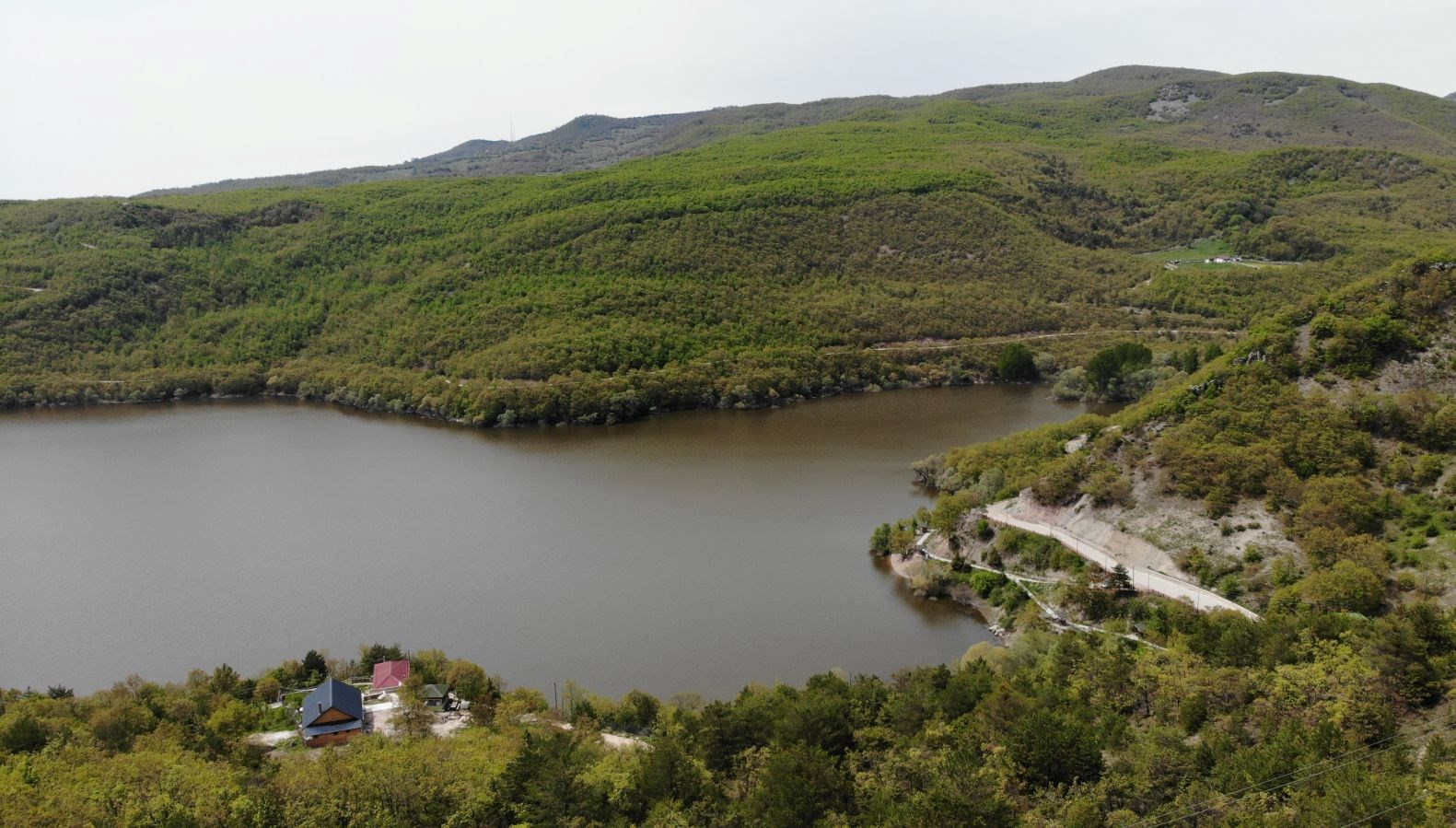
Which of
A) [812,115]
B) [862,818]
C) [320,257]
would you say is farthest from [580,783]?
[812,115]

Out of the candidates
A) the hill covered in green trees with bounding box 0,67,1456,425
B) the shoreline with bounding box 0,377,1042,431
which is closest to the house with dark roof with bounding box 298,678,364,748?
the shoreline with bounding box 0,377,1042,431

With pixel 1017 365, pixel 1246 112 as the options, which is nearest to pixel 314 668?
pixel 1017 365

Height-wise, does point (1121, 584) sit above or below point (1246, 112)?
below

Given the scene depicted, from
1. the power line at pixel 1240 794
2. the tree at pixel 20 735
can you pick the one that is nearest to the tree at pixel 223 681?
the tree at pixel 20 735

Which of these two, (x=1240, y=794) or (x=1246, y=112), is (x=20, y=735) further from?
(x=1246, y=112)

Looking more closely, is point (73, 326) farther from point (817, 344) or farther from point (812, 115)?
point (812, 115)

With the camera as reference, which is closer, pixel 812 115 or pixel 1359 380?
pixel 1359 380

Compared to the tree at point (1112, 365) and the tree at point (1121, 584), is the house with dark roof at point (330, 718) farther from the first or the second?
the tree at point (1112, 365)
